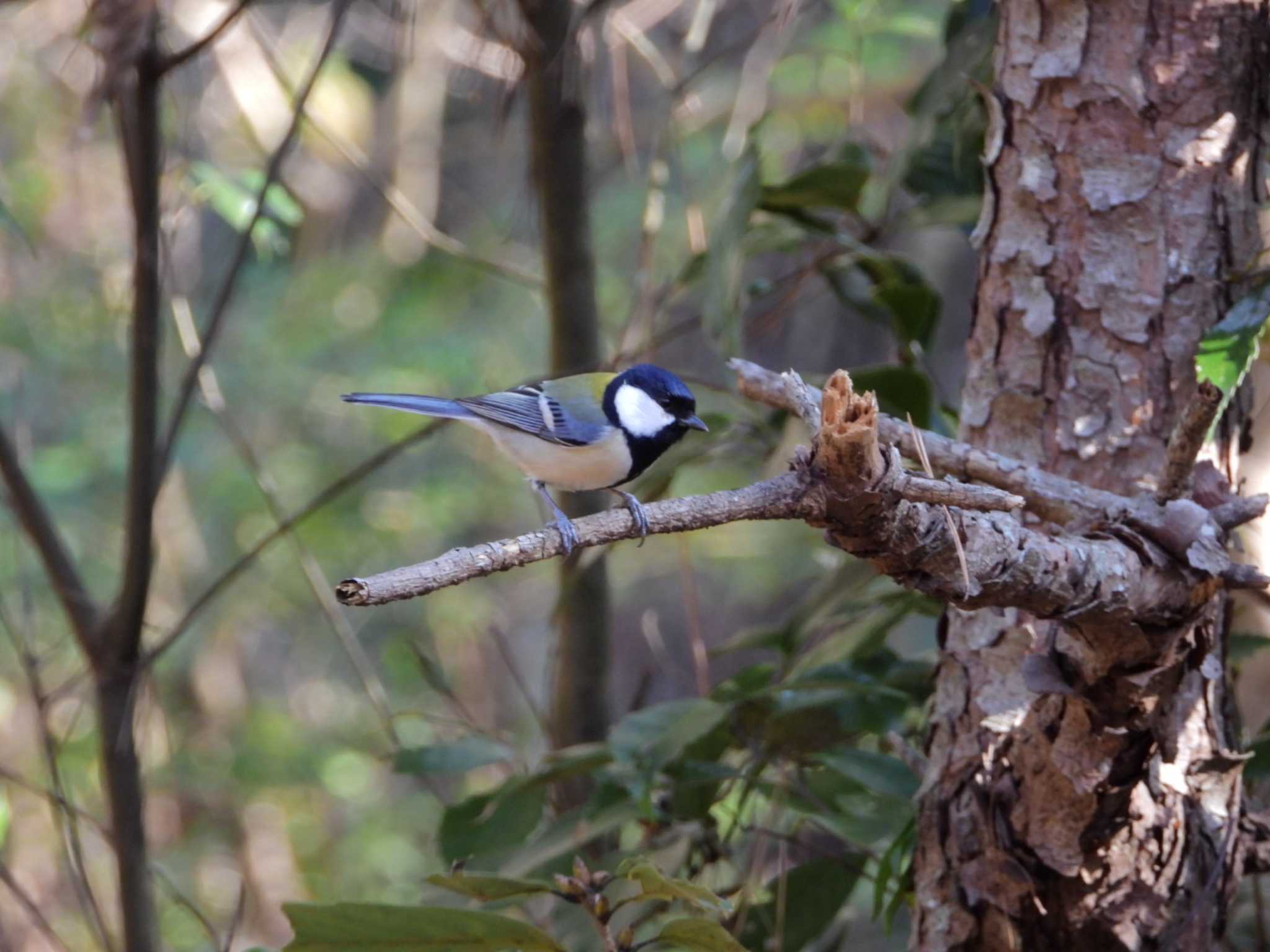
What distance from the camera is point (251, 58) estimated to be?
487 cm

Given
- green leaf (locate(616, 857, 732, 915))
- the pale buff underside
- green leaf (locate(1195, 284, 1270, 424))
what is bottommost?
green leaf (locate(616, 857, 732, 915))

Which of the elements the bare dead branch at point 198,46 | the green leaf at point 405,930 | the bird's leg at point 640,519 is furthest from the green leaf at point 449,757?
the bare dead branch at point 198,46

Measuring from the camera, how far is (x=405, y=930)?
1.38m

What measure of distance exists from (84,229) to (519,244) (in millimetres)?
1980

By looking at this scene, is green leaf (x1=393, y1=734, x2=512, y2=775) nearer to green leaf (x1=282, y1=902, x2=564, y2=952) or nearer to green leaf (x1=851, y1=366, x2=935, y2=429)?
green leaf (x1=282, y1=902, x2=564, y2=952)

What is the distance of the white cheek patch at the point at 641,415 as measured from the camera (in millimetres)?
2219

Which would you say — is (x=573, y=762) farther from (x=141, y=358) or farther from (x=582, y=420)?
(x=141, y=358)

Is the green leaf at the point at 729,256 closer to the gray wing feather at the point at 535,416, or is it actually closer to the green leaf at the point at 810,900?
the gray wing feather at the point at 535,416

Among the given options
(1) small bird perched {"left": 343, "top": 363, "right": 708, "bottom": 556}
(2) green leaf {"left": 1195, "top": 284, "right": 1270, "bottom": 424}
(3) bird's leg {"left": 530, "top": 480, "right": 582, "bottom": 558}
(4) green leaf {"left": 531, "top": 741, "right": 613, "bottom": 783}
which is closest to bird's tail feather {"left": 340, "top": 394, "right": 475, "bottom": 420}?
(1) small bird perched {"left": 343, "top": 363, "right": 708, "bottom": 556}

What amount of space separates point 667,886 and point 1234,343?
2.86ft

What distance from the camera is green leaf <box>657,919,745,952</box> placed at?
1.27 metres

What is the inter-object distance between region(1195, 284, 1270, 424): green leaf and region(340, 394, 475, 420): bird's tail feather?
4.15 feet

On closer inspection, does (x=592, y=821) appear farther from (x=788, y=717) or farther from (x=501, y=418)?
(x=501, y=418)

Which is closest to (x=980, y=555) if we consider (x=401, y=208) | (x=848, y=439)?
(x=848, y=439)
